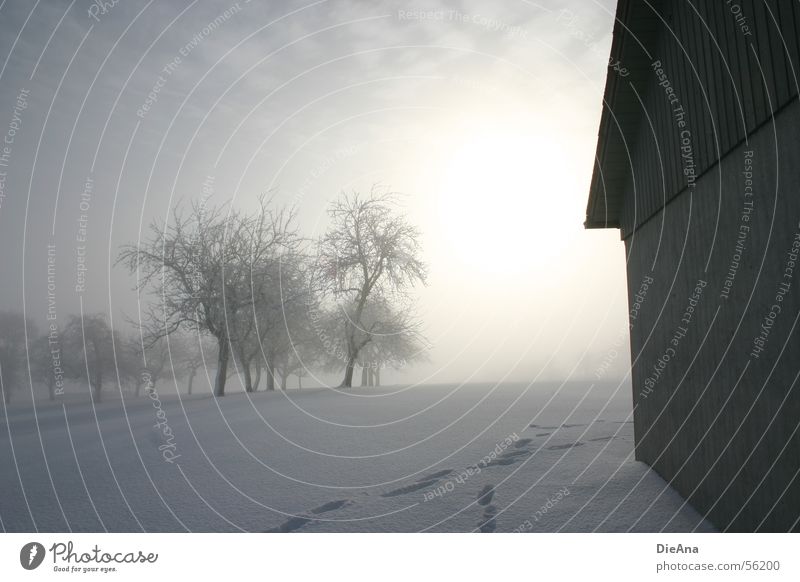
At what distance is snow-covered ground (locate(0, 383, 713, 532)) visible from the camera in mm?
6191

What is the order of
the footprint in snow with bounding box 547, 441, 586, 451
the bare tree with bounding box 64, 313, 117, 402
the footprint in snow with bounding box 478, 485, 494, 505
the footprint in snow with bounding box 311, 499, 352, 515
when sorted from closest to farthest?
the footprint in snow with bounding box 311, 499, 352, 515 → the footprint in snow with bounding box 478, 485, 494, 505 → the footprint in snow with bounding box 547, 441, 586, 451 → the bare tree with bounding box 64, 313, 117, 402

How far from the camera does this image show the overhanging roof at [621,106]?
7.96 meters

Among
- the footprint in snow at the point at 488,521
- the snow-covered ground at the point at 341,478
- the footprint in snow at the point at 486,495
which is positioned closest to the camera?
the footprint in snow at the point at 488,521

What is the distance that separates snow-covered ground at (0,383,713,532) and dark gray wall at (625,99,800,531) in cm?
78

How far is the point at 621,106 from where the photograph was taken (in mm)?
9008

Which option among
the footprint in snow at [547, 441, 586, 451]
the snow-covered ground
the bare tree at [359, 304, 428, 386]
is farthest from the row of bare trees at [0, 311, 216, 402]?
the footprint in snow at [547, 441, 586, 451]

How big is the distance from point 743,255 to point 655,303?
320 cm

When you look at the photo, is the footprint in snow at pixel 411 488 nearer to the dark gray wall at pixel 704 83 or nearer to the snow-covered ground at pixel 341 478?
the snow-covered ground at pixel 341 478

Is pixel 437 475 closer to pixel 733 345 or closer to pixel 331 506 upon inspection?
pixel 331 506

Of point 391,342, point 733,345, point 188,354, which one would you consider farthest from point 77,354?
Answer: point 733,345

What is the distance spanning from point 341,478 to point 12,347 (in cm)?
6545

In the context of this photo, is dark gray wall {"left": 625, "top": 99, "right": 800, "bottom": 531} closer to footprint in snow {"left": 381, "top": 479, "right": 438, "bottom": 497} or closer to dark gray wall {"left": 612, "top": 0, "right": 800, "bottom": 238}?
dark gray wall {"left": 612, "top": 0, "right": 800, "bottom": 238}

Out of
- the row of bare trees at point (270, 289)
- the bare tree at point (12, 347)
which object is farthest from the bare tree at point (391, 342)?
the bare tree at point (12, 347)

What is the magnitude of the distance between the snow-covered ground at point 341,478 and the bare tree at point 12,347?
53.3m
